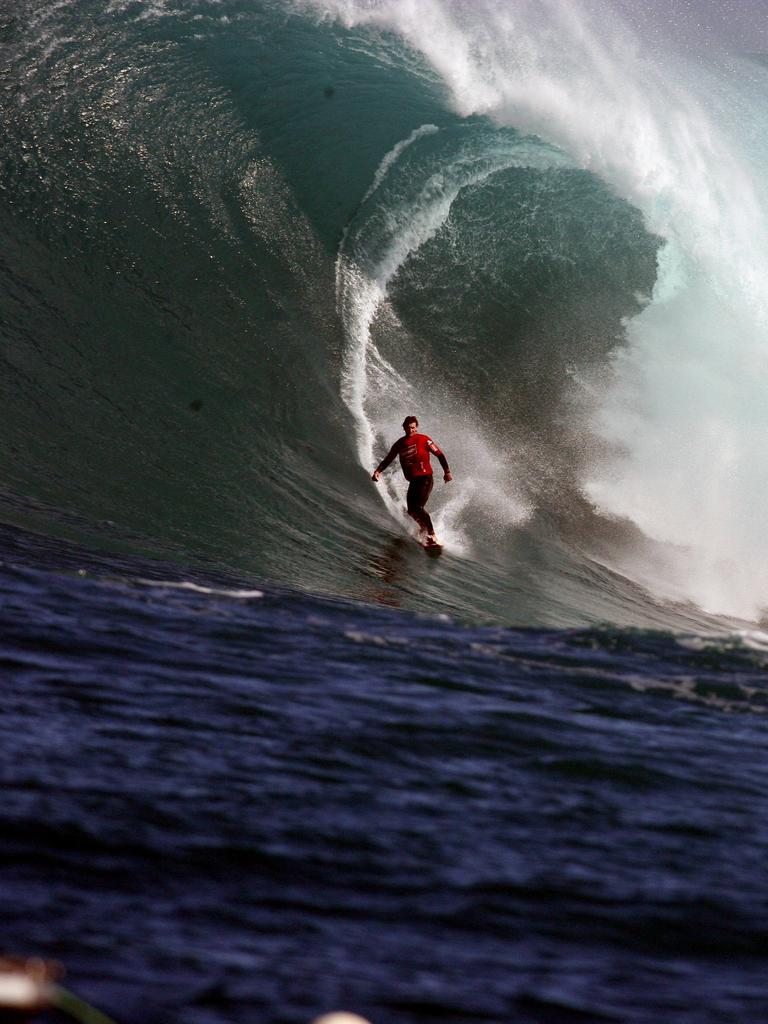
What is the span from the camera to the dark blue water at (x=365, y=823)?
3.99 m

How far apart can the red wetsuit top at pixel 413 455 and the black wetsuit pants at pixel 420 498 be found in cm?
6

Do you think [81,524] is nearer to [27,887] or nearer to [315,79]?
[27,887]

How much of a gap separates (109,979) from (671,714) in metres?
4.55

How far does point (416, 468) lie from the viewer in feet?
47.0

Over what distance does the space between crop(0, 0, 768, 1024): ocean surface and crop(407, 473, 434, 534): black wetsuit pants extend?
0.37 m

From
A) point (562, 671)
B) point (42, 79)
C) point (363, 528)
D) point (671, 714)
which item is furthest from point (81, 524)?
point (42, 79)

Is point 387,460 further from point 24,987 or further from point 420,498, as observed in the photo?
point 24,987

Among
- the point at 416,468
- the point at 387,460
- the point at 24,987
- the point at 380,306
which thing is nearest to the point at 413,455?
the point at 416,468

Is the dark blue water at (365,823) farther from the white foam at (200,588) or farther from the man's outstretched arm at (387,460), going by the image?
the man's outstretched arm at (387,460)

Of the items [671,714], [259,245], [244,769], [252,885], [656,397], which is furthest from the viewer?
[656,397]

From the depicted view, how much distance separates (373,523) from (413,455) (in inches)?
34.8

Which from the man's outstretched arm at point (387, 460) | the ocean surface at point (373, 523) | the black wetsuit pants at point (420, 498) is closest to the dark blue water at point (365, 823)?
the ocean surface at point (373, 523)

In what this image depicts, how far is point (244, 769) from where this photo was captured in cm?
570

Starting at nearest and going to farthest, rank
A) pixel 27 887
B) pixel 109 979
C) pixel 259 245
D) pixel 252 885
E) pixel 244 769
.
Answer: pixel 109 979
pixel 27 887
pixel 252 885
pixel 244 769
pixel 259 245
